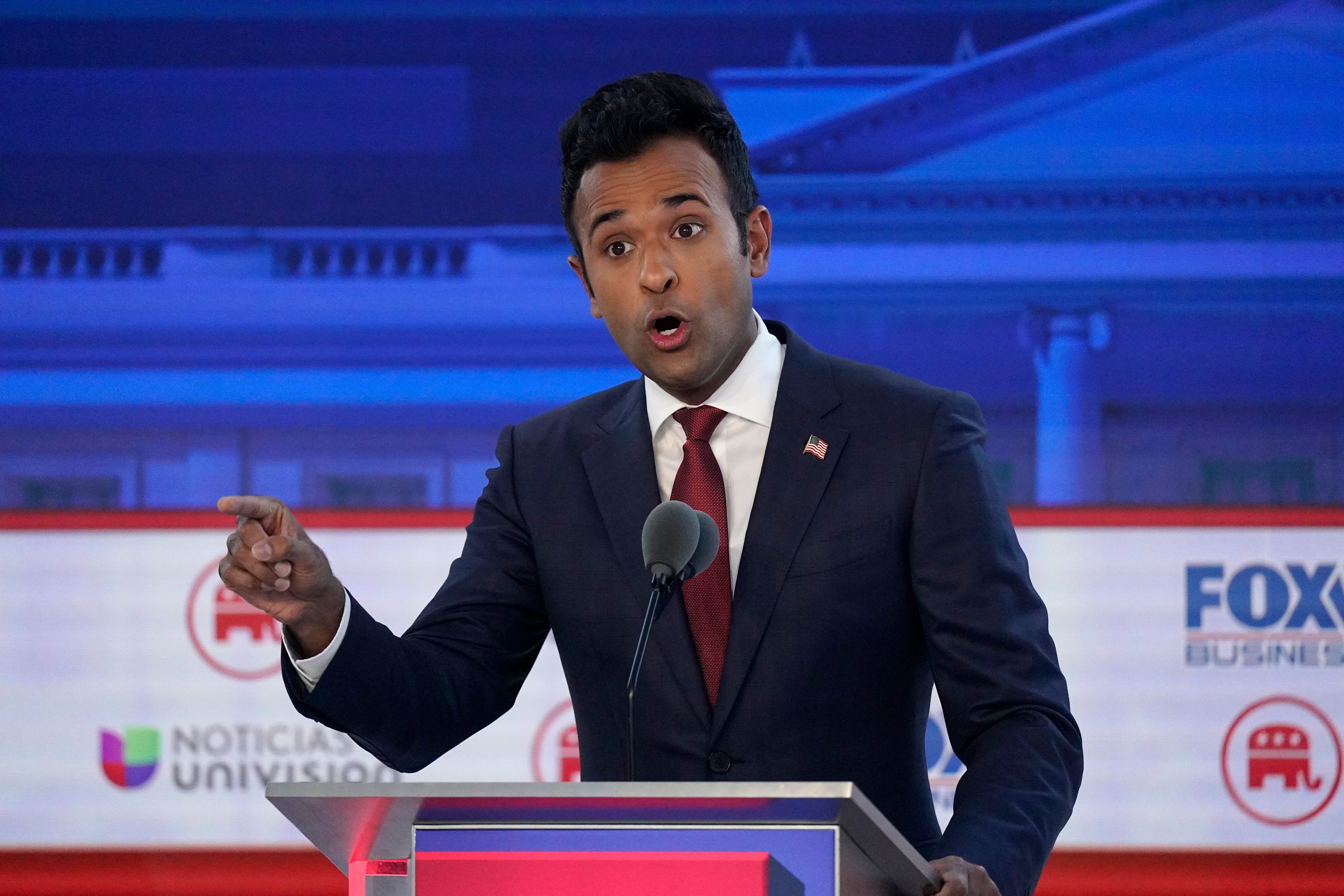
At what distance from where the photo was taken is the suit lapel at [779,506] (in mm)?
1660

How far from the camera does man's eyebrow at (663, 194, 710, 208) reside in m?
1.68

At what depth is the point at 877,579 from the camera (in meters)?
1.68

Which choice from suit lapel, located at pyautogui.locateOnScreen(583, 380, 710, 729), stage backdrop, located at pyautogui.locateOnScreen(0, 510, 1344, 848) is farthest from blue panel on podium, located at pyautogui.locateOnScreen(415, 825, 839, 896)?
stage backdrop, located at pyautogui.locateOnScreen(0, 510, 1344, 848)

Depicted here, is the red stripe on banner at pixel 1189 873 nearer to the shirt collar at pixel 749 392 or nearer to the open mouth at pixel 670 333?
the shirt collar at pixel 749 392

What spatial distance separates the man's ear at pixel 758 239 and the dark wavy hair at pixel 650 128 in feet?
0.07

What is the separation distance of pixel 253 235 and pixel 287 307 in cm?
22

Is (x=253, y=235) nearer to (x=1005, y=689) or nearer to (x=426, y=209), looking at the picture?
(x=426, y=209)

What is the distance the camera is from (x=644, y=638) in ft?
4.52

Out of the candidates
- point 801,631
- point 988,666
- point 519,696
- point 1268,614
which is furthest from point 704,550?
point 1268,614

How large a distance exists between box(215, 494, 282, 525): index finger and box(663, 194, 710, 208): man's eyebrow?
2.05 ft

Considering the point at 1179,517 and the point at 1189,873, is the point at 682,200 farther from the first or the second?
the point at 1189,873

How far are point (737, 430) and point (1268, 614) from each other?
1974mm

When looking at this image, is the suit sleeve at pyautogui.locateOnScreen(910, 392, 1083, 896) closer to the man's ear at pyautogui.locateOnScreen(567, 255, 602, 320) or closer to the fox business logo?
the man's ear at pyautogui.locateOnScreen(567, 255, 602, 320)

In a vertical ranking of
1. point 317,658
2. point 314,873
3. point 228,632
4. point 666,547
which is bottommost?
point 314,873
